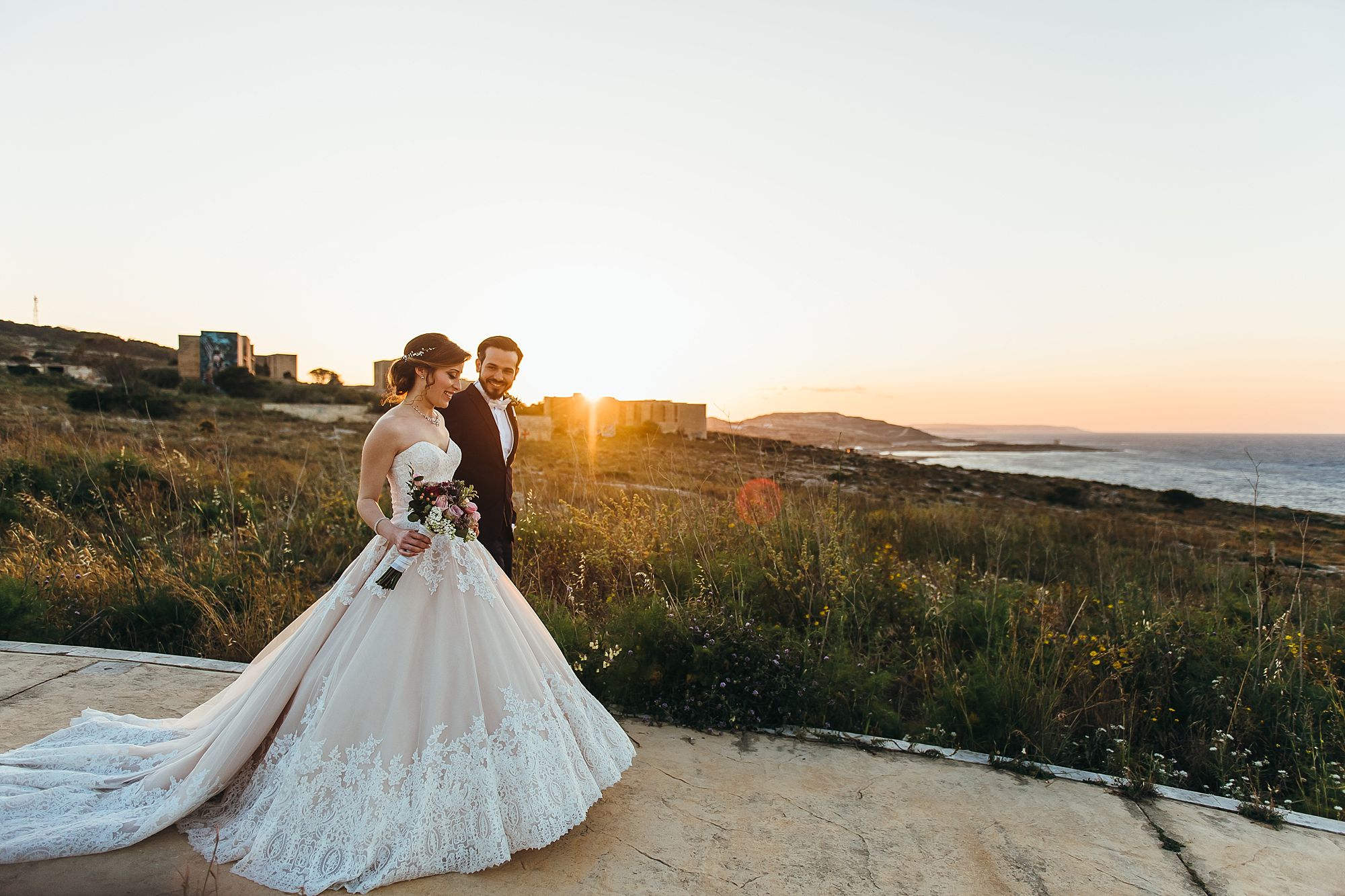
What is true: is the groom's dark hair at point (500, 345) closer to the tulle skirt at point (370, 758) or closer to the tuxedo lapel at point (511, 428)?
the tuxedo lapel at point (511, 428)

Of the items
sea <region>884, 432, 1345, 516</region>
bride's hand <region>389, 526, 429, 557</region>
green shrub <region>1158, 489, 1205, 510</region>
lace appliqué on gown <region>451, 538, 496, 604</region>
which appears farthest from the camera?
sea <region>884, 432, 1345, 516</region>

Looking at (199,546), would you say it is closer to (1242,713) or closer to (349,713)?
(349,713)

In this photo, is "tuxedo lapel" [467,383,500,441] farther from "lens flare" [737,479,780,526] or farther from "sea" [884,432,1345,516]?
"sea" [884,432,1345,516]

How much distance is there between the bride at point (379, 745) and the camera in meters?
2.75

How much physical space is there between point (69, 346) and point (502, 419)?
300 ft

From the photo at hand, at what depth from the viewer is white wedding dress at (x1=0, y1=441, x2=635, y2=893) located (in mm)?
2740

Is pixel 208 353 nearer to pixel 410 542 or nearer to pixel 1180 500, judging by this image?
pixel 1180 500

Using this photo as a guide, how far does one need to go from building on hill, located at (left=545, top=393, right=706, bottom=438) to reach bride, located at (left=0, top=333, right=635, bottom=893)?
138ft

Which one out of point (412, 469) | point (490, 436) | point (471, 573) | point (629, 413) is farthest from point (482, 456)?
point (629, 413)

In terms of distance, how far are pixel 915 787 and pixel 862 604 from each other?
80.9 inches

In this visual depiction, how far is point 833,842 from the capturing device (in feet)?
10.1

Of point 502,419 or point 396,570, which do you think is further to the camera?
point 502,419

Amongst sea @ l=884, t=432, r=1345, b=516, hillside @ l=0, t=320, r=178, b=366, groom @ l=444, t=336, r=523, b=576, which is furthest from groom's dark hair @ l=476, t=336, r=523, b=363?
hillside @ l=0, t=320, r=178, b=366

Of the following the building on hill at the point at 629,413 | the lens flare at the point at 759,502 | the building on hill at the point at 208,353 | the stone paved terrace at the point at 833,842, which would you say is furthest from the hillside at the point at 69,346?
the stone paved terrace at the point at 833,842
